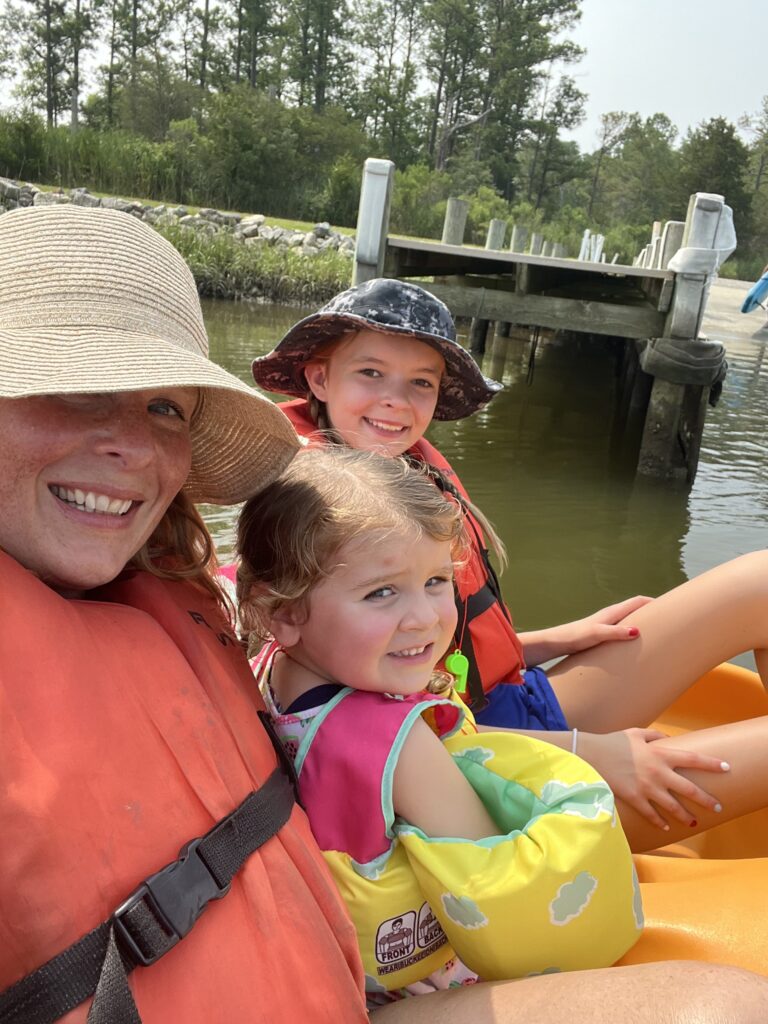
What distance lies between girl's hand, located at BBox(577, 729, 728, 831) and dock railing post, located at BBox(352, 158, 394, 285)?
207 inches

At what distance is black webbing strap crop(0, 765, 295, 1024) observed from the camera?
0.84 metres

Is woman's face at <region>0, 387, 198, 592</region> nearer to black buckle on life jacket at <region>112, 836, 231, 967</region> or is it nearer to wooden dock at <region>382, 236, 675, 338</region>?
black buckle on life jacket at <region>112, 836, 231, 967</region>

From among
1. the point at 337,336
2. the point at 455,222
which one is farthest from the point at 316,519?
the point at 455,222

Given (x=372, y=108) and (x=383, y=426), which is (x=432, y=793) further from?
(x=372, y=108)

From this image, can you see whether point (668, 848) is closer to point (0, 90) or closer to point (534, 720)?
point (534, 720)

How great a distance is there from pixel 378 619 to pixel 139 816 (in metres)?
0.50

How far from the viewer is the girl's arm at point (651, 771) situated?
179 centimetres

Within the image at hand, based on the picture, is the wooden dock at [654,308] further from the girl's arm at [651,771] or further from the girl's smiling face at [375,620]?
the girl's smiling face at [375,620]

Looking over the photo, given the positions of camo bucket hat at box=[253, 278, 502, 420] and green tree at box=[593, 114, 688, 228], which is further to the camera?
green tree at box=[593, 114, 688, 228]

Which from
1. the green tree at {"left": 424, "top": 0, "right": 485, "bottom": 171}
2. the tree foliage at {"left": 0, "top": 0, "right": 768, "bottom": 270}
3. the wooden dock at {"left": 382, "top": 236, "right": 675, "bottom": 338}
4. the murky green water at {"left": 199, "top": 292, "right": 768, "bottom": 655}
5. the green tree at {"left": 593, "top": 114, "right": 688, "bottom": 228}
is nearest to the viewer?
the murky green water at {"left": 199, "top": 292, "right": 768, "bottom": 655}

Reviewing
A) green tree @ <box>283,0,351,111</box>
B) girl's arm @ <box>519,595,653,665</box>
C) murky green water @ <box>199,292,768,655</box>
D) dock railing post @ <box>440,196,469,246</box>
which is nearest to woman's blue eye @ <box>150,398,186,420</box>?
girl's arm @ <box>519,595,653,665</box>

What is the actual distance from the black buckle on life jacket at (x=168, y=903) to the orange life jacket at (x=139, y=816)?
17 millimetres

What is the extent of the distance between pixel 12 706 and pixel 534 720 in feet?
4.78

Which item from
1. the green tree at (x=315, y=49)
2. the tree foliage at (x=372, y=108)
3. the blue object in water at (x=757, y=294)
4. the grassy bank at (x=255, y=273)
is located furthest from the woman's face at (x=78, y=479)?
the green tree at (x=315, y=49)
